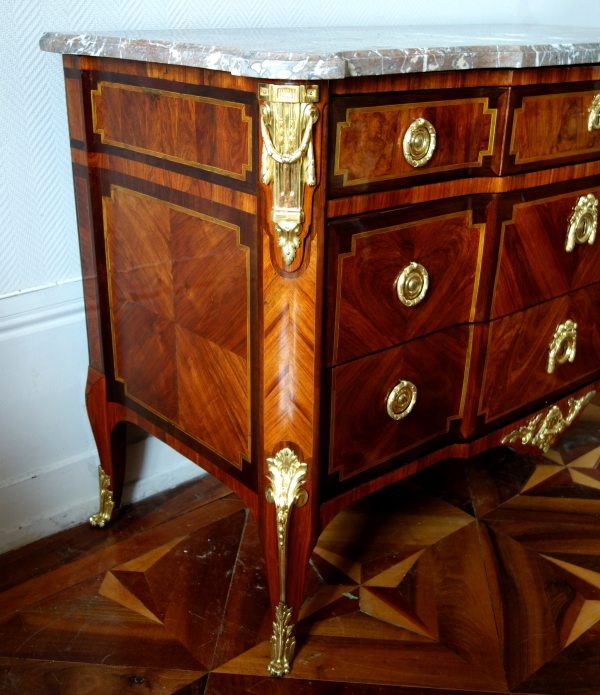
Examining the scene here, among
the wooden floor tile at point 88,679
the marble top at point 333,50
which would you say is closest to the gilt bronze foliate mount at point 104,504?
the wooden floor tile at point 88,679

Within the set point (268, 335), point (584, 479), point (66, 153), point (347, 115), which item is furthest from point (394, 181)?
point (584, 479)

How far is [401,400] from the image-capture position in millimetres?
967

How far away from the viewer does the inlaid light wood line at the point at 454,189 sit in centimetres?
81

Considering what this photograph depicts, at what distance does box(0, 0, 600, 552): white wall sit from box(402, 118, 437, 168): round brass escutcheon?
1.60ft

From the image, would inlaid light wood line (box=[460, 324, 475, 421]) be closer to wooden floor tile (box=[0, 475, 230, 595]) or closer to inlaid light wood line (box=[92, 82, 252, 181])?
inlaid light wood line (box=[92, 82, 252, 181])

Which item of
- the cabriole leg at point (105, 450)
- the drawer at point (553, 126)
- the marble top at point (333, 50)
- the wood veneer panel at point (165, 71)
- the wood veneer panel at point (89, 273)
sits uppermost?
the marble top at point (333, 50)

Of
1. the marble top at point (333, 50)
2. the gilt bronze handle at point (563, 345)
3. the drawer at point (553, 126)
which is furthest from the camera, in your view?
the gilt bronze handle at point (563, 345)

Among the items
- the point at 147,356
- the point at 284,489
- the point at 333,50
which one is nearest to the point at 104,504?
the point at 147,356

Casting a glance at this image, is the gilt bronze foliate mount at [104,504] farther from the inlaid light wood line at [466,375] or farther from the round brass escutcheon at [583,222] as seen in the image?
the round brass escutcheon at [583,222]

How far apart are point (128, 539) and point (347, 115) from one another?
759 mm

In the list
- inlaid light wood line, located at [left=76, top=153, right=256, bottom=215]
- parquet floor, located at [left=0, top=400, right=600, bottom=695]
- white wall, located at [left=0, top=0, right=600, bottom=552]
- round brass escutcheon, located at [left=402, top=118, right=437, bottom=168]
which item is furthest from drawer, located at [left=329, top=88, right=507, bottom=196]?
parquet floor, located at [left=0, top=400, right=600, bottom=695]

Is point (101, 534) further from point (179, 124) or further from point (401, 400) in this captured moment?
point (179, 124)

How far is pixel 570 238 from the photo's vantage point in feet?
3.47

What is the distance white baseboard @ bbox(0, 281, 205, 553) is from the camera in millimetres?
1141
